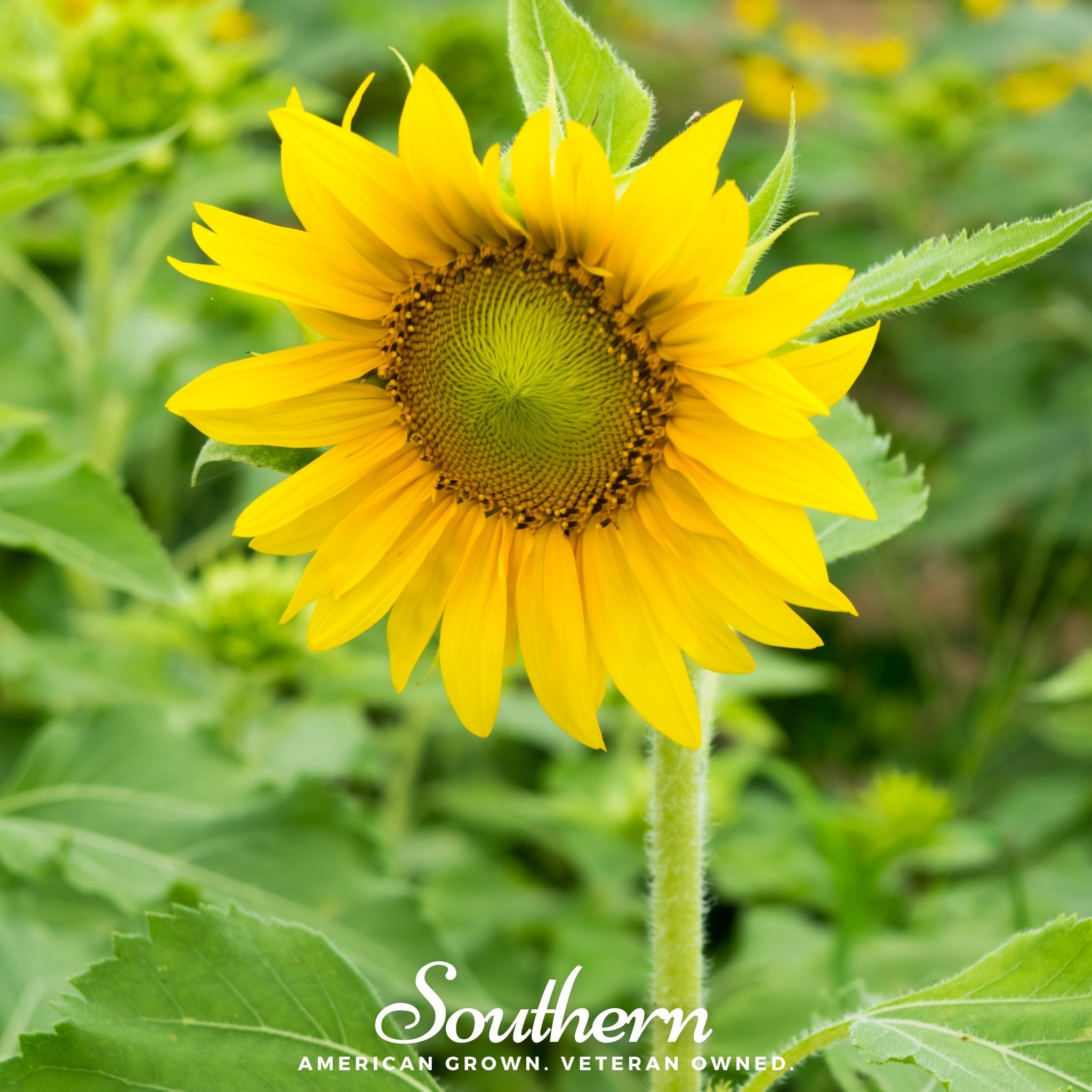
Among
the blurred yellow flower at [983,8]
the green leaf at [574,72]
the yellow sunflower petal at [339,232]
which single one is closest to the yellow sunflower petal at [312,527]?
the yellow sunflower petal at [339,232]

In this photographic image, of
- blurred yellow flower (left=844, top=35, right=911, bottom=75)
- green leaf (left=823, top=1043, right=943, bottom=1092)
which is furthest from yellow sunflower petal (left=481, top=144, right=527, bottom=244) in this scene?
blurred yellow flower (left=844, top=35, right=911, bottom=75)

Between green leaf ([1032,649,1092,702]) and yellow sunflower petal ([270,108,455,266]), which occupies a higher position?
green leaf ([1032,649,1092,702])

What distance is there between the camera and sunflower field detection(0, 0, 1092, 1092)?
587mm

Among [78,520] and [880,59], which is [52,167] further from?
[880,59]

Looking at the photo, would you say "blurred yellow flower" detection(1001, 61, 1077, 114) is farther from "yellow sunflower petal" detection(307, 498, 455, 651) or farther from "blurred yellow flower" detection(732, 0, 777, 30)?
"yellow sunflower petal" detection(307, 498, 455, 651)

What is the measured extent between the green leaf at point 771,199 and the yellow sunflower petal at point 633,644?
166mm

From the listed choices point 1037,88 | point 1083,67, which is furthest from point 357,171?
point 1083,67

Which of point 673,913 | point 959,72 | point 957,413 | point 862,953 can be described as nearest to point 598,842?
point 862,953

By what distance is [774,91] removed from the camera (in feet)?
8.14

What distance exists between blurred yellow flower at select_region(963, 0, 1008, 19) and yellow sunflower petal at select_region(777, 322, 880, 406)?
227 centimetres

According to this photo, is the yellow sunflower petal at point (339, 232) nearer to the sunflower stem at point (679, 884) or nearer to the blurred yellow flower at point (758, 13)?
the sunflower stem at point (679, 884)

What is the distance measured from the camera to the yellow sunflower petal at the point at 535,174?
54 centimetres

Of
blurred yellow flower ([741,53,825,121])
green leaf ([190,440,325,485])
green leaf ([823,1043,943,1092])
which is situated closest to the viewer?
green leaf ([190,440,325,485])

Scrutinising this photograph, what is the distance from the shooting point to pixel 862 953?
1186 millimetres
